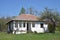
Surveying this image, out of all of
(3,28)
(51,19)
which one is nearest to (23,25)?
(51,19)

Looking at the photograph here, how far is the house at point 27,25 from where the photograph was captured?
42594 mm

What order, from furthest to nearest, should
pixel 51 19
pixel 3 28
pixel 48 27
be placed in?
pixel 3 28
pixel 48 27
pixel 51 19

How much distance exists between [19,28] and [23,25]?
4.24 ft

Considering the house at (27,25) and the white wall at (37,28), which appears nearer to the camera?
the house at (27,25)

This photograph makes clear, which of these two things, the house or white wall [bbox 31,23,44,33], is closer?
the house

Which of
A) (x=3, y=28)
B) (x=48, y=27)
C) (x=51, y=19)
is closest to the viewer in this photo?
(x=51, y=19)

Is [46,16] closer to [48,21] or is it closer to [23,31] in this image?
[48,21]

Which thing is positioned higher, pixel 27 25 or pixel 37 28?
pixel 27 25

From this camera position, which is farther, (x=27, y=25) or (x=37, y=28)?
(x=27, y=25)

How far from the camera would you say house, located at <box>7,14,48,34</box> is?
42594mm

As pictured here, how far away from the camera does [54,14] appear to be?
138 feet

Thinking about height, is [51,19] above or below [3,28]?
above

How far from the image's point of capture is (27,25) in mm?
44438

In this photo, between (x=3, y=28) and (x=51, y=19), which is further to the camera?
(x=3, y=28)
